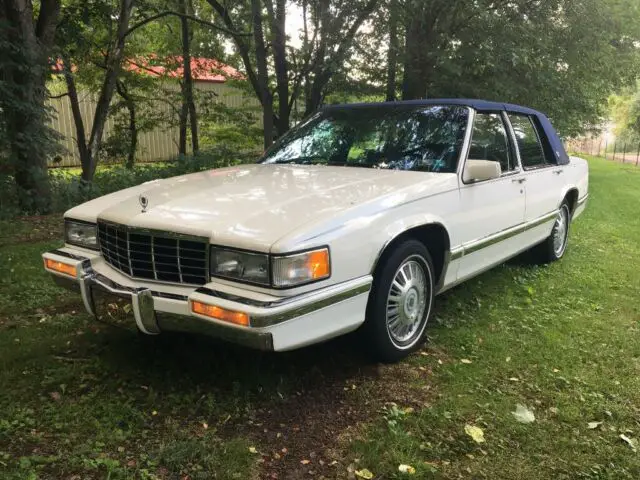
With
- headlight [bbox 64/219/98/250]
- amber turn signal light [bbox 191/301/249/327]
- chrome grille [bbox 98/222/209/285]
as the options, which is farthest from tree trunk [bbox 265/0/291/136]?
amber turn signal light [bbox 191/301/249/327]

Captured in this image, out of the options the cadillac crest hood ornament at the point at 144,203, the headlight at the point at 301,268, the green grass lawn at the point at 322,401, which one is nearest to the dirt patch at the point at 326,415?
the green grass lawn at the point at 322,401

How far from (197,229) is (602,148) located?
167 ft

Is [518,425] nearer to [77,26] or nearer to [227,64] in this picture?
[77,26]

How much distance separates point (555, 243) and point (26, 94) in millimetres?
6915

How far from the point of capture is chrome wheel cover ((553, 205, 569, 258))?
5844mm

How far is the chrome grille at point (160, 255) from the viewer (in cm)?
275

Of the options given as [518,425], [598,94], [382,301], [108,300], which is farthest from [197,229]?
[598,94]

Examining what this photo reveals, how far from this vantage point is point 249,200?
3031mm

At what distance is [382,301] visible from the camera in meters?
3.12

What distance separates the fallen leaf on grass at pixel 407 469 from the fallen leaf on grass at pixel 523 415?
751 mm

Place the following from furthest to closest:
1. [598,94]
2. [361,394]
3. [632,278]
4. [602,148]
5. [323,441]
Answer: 1. [602,148]
2. [598,94]
3. [632,278]
4. [361,394]
5. [323,441]

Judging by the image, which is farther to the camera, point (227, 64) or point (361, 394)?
point (227, 64)

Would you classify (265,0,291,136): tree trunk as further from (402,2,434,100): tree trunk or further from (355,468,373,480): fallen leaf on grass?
(355,468,373,480): fallen leaf on grass

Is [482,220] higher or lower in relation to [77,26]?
lower
